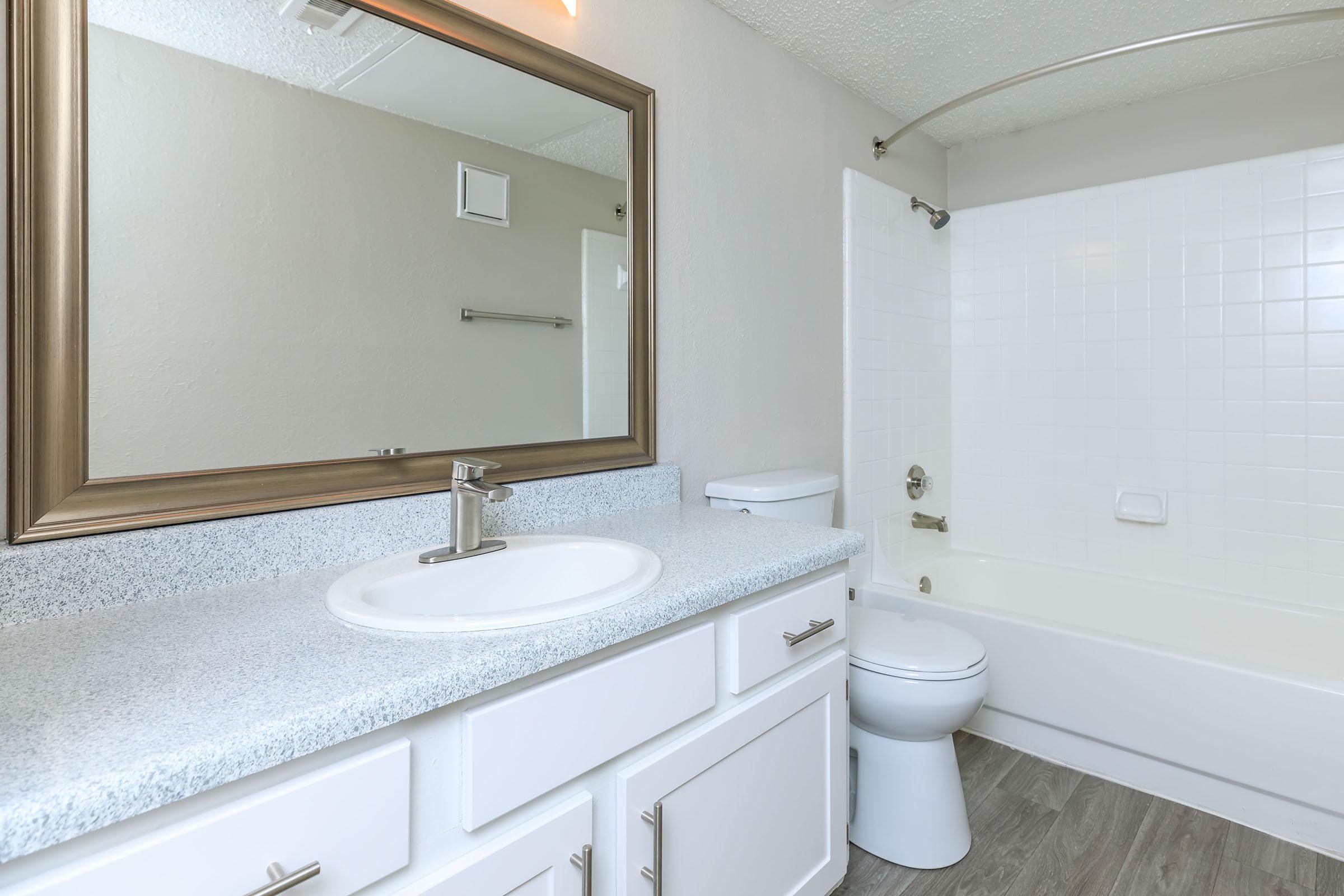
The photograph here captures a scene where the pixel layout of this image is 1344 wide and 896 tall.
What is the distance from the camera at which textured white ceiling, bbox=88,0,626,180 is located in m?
1.01

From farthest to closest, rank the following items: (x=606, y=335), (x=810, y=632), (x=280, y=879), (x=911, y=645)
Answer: (x=911, y=645), (x=606, y=335), (x=810, y=632), (x=280, y=879)

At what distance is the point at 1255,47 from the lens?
2.13m

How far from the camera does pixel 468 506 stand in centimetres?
121

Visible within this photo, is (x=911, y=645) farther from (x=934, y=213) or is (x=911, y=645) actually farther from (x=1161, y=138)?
(x=1161, y=138)

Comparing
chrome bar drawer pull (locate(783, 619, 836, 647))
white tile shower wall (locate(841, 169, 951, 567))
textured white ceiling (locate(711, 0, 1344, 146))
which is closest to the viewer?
chrome bar drawer pull (locate(783, 619, 836, 647))

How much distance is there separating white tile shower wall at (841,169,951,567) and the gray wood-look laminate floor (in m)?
0.94

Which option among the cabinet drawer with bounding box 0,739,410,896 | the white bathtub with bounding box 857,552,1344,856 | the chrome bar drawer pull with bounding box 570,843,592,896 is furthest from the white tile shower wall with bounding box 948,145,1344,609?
the cabinet drawer with bounding box 0,739,410,896

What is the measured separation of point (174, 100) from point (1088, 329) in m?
2.87

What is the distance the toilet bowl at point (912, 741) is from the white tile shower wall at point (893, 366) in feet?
2.56

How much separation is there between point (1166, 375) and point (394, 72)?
2.66m

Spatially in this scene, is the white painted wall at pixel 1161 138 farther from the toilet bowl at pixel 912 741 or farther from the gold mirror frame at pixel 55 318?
the gold mirror frame at pixel 55 318

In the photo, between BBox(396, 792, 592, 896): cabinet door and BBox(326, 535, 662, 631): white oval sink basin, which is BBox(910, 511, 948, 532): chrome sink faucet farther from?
BBox(396, 792, 592, 896): cabinet door

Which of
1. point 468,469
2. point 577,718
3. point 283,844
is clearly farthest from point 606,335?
point 283,844

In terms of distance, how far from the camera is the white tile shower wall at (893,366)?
7.96 ft
